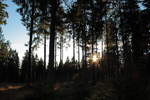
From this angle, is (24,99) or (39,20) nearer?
(24,99)

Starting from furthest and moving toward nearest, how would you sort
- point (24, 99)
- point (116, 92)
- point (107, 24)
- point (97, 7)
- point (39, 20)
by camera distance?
point (107, 24)
point (97, 7)
point (39, 20)
point (116, 92)
point (24, 99)

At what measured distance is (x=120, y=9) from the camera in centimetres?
3188

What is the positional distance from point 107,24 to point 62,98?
2486 centimetres

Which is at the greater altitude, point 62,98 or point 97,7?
point 97,7

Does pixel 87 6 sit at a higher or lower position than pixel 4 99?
higher

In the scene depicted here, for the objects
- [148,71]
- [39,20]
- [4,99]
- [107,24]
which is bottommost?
[4,99]

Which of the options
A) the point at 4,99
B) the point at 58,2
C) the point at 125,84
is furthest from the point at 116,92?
the point at 58,2

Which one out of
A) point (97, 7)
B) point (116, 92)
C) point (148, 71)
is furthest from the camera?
point (97, 7)

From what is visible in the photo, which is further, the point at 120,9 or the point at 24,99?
the point at 120,9

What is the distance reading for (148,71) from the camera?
A: 16.0 meters

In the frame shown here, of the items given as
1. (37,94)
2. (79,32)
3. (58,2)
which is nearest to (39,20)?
(58,2)

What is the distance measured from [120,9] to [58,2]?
50.0 feet

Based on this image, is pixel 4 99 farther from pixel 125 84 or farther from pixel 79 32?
pixel 79 32

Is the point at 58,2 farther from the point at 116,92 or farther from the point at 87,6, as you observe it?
the point at 87,6
